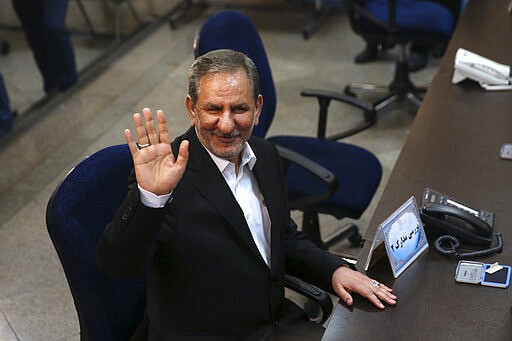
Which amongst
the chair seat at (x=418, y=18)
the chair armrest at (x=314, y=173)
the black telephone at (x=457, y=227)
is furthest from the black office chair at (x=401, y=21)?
the black telephone at (x=457, y=227)

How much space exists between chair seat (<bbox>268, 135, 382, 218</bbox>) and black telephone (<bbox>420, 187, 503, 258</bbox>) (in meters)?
0.73

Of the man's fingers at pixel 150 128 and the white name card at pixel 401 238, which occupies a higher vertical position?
the man's fingers at pixel 150 128

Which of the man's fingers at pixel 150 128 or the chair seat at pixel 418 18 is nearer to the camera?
the man's fingers at pixel 150 128

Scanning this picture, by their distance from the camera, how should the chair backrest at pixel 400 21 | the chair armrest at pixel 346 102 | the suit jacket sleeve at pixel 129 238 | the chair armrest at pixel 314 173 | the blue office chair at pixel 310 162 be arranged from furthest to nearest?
the chair backrest at pixel 400 21, the chair armrest at pixel 346 102, the blue office chair at pixel 310 162, the chair armrest at pixel 314 173, the suit jacket sleeve at pixel 129 238

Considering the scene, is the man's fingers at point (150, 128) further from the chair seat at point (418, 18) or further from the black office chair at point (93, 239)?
the chair seat at point (418, 18)

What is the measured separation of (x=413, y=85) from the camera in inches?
189

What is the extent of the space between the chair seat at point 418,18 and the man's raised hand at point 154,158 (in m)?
2.71

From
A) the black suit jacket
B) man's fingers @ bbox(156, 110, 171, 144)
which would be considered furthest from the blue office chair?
man's fingers @ bbox(156, 110, 171, 144)

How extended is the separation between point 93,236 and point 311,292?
24.1 inches

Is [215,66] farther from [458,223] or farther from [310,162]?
[310,162]

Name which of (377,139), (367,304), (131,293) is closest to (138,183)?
(131,293)

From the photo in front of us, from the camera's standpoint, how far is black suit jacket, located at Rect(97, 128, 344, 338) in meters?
2.00

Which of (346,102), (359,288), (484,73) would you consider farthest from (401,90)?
(359,288)

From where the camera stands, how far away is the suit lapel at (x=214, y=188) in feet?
6.77
